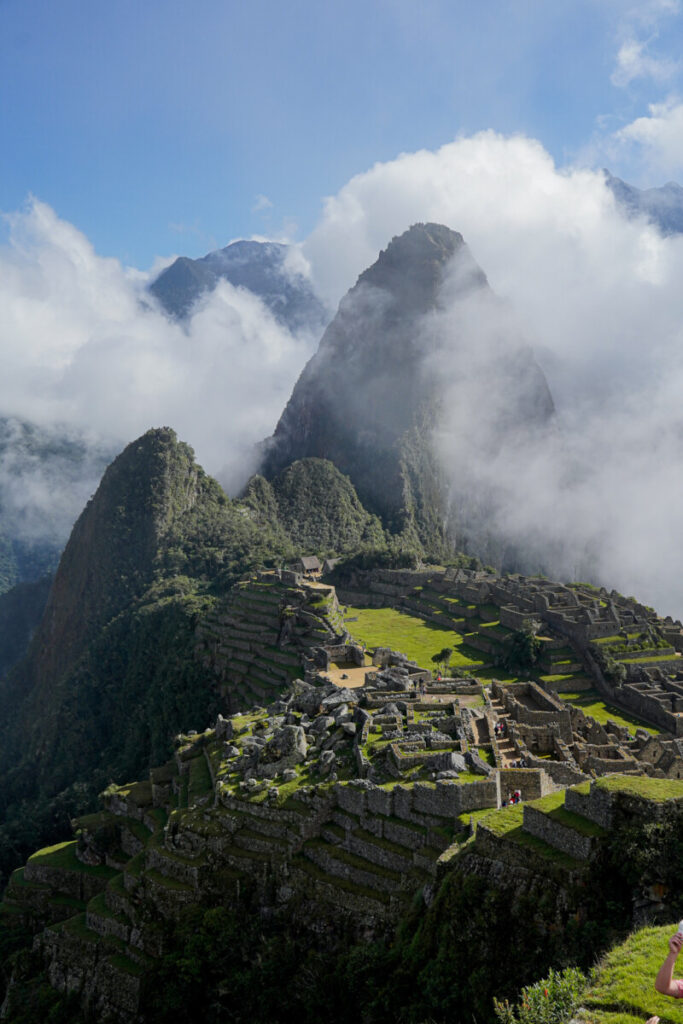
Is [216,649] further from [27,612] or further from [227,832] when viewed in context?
[27,612]

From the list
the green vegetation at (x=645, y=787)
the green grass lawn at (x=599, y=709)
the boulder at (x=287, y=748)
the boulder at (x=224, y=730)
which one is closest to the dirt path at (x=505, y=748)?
the boulder at (x=287, y=748)

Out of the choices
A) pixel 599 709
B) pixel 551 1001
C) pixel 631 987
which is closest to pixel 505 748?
pixel 551 1001

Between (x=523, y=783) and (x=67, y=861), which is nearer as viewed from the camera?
(x=523, y=783)

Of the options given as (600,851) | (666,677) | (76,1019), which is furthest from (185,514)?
(600,851)

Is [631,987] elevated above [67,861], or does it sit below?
above

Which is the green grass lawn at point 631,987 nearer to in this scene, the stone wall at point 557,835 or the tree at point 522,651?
the stone wall at point 557,835

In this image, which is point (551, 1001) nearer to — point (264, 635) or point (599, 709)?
point (599, 709)

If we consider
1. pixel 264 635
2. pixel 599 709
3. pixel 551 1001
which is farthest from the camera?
pixel 264 635

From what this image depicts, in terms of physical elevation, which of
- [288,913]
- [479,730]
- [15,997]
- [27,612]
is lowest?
[15,997]
